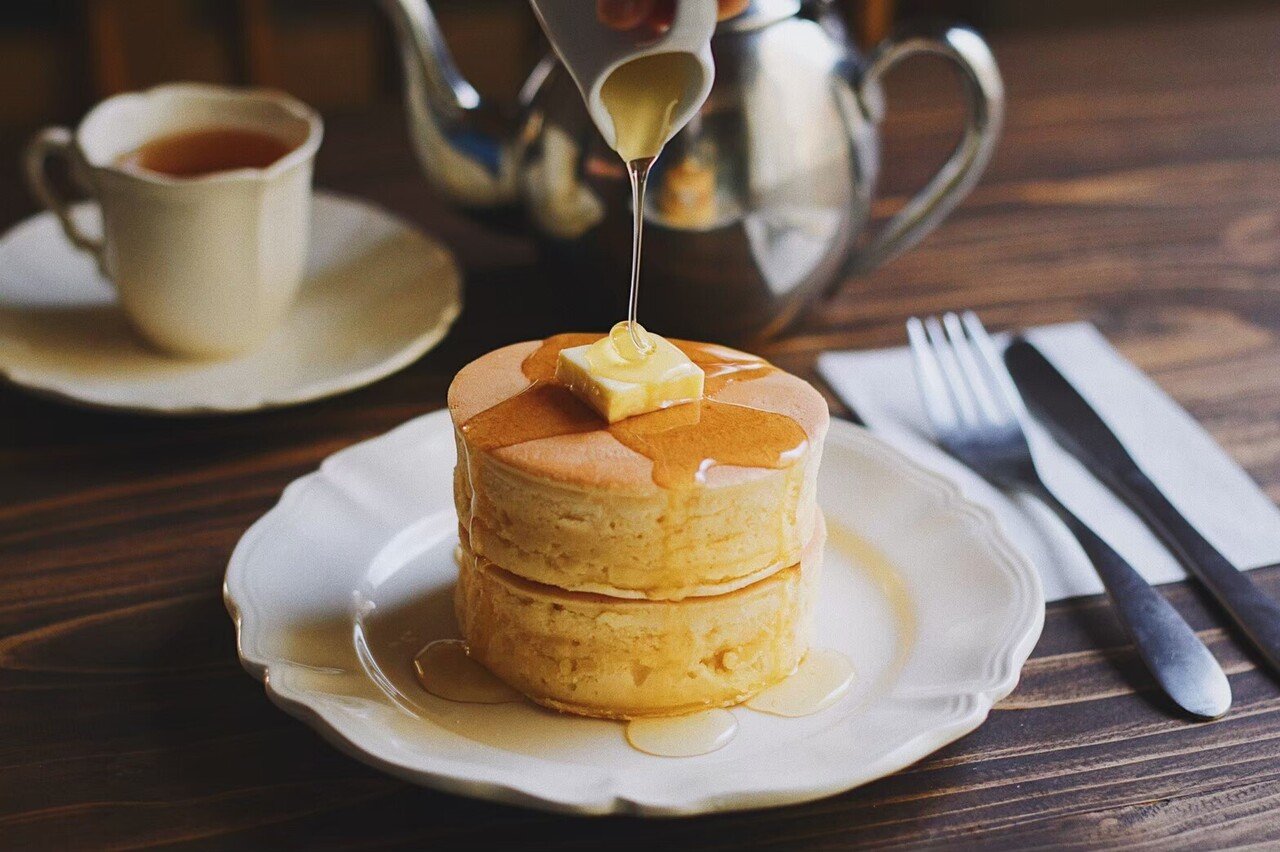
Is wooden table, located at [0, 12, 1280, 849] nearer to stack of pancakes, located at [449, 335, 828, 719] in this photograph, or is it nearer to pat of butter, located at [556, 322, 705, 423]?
stack of pancakes, located at [449, 335, 828, 719]

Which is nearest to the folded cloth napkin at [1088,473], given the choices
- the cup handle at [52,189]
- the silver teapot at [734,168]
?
the silver teapot at [734,168]

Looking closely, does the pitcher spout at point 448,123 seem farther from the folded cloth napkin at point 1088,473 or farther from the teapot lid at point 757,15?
the folded cloth napkin at point 1088,473

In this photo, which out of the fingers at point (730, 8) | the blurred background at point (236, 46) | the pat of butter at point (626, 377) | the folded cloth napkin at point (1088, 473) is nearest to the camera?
the pat of butter at point (626, 377)

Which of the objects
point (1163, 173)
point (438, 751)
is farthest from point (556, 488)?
point (1163, 173)

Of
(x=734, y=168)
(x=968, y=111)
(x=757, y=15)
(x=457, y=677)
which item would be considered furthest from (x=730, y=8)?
(x=457, y=677)

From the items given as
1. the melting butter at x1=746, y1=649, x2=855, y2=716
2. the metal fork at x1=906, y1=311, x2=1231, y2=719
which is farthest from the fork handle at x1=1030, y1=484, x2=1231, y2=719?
the melting butter at x1=746, y1=649, x2=855, y2=716
